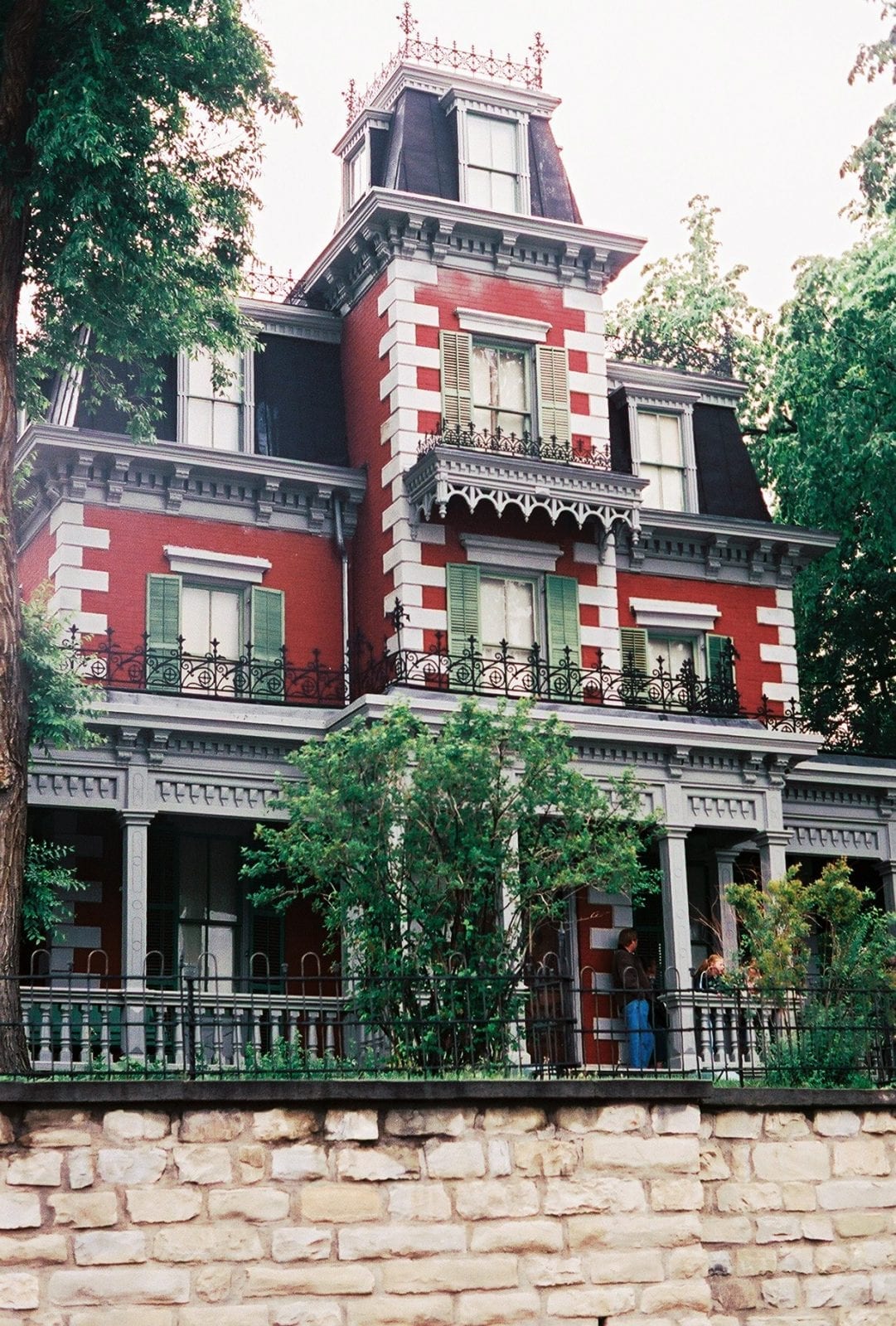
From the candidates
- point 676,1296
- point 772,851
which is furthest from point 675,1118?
point 772,851

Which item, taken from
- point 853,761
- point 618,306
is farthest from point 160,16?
point 618,306

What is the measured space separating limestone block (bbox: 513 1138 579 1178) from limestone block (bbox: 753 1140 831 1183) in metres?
1.83

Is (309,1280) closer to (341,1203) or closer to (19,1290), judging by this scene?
(341,1203)

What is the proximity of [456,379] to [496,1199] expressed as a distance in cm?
1454

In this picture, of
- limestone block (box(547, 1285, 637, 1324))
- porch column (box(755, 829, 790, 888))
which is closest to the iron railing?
limestone block (box(547, 1285, 637, 1324))

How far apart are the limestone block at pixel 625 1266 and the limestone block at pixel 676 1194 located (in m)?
0.31

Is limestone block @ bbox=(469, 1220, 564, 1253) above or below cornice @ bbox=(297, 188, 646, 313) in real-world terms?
below

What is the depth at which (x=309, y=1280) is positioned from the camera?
1132 cm

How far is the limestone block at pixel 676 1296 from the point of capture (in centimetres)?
1218

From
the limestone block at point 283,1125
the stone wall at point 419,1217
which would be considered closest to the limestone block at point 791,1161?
the stone wall at point 419,1217

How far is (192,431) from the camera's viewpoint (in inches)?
967

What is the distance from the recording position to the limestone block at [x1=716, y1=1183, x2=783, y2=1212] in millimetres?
13117

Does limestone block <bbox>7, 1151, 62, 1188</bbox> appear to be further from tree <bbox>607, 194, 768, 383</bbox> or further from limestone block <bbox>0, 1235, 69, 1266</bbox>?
tree <bbox>607, 194, 768, 383</bbox>

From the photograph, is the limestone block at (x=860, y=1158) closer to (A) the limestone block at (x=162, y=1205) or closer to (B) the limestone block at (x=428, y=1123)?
(B) the limestone block at (x=428, y=1123)
